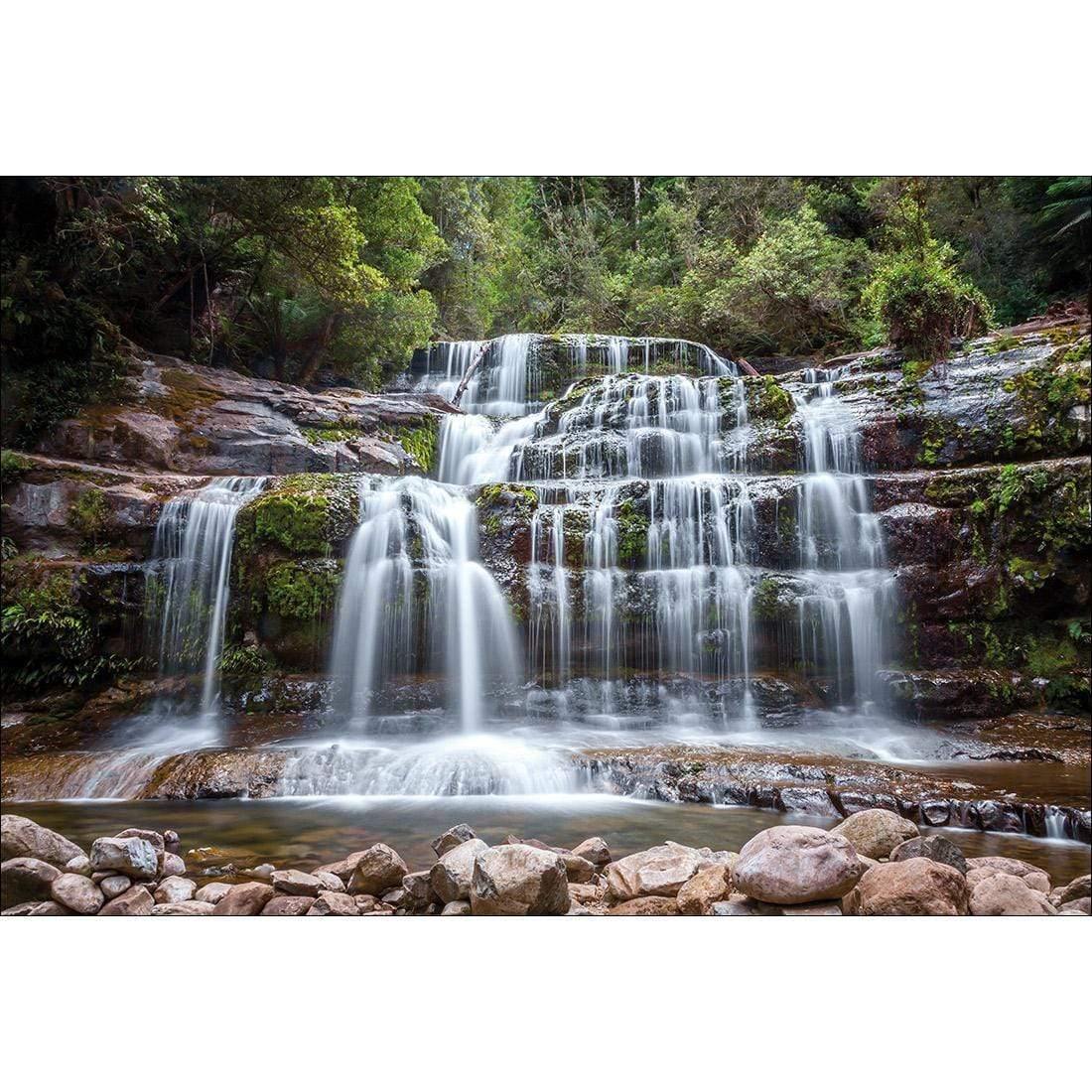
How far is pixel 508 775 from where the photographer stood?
302 cm

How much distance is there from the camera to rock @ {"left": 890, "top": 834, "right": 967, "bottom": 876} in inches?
78.7

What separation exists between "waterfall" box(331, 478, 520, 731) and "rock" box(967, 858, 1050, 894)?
8.45 feet

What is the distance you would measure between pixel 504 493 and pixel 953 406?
339 cm

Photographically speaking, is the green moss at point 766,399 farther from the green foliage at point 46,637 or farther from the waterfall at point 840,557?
the green foliage at point 46,637

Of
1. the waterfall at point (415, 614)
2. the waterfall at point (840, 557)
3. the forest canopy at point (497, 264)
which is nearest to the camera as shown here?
the forest canopy at point (497, 264)

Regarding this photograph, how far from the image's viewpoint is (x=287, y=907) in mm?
1966

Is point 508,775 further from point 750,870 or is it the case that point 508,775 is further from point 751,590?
point 751,590

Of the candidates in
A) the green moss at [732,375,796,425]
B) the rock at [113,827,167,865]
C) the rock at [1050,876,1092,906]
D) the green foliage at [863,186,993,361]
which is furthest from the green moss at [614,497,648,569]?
the rock at [113,827,167,865]

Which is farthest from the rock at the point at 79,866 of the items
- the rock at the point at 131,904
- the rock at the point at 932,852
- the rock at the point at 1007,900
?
the rock at the point at 1007,900

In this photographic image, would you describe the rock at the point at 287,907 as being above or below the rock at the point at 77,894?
below

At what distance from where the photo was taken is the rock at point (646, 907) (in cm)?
192

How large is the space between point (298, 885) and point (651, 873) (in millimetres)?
1125

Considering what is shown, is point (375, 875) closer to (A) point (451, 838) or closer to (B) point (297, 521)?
(A) point (451, 838)
